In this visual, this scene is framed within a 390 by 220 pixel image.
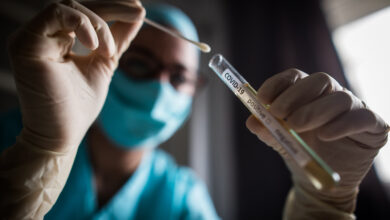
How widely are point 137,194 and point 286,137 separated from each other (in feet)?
2.86

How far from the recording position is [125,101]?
99 centimetres

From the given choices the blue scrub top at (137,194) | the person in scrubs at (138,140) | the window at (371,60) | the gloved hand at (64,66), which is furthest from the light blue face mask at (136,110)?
the window at (371,60)

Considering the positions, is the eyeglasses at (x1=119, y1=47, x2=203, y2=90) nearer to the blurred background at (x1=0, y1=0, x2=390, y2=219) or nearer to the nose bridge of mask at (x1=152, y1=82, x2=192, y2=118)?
the nose bridge of mask at (x1=152, y1=82, x2=192, y2=118)

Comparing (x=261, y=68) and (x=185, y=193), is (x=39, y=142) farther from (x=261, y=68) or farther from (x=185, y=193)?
(x=261, y=68)

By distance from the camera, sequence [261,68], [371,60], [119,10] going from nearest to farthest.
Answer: [119,10]
[371,60]
[261,68]

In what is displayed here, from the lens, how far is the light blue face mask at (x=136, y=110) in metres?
0.96

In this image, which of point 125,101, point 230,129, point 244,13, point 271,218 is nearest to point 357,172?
point 125,101

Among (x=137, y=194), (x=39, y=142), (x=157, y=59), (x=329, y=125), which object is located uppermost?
(x=39, y=142)

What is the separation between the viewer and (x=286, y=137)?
397 millimetres

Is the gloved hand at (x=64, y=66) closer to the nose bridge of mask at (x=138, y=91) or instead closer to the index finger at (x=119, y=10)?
the index finger at (x=119, y=10)

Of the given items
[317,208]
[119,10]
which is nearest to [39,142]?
[119,10]

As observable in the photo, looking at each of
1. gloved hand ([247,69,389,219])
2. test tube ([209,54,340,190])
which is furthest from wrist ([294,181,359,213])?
test tube ([209,54,340,190])

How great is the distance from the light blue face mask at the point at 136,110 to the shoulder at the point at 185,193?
0.27m

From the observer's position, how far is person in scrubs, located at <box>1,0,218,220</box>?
92cm
